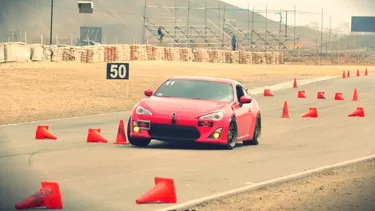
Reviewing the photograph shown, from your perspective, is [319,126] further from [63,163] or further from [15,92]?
[15,92]

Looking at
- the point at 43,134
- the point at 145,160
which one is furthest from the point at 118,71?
the point at 145,160

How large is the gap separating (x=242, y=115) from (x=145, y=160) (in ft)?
11.9

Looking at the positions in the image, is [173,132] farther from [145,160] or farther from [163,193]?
[163,193]

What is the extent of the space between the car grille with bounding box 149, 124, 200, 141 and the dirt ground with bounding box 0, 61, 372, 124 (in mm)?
9364

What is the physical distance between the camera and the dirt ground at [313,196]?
34.4 ft

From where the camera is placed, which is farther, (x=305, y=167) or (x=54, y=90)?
(x=54, y=90)

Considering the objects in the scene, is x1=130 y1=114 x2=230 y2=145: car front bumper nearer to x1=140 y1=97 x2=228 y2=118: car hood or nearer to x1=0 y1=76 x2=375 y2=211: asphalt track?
x1=140 y1=97 x2=228 y2=118: car hood

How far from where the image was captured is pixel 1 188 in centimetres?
1162

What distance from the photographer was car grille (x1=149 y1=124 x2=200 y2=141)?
57.1 feet

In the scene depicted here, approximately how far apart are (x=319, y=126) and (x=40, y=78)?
21.7 m

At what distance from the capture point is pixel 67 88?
4062cm

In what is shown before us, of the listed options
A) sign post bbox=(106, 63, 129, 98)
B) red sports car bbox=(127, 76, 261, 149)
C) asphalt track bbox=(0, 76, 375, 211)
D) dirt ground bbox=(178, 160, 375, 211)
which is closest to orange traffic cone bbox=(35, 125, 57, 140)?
asphalt track bbox=(0, 76, 375, 211)

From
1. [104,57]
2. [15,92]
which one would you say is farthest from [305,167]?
[104,57]

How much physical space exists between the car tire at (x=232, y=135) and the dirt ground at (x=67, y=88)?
9.33 m
